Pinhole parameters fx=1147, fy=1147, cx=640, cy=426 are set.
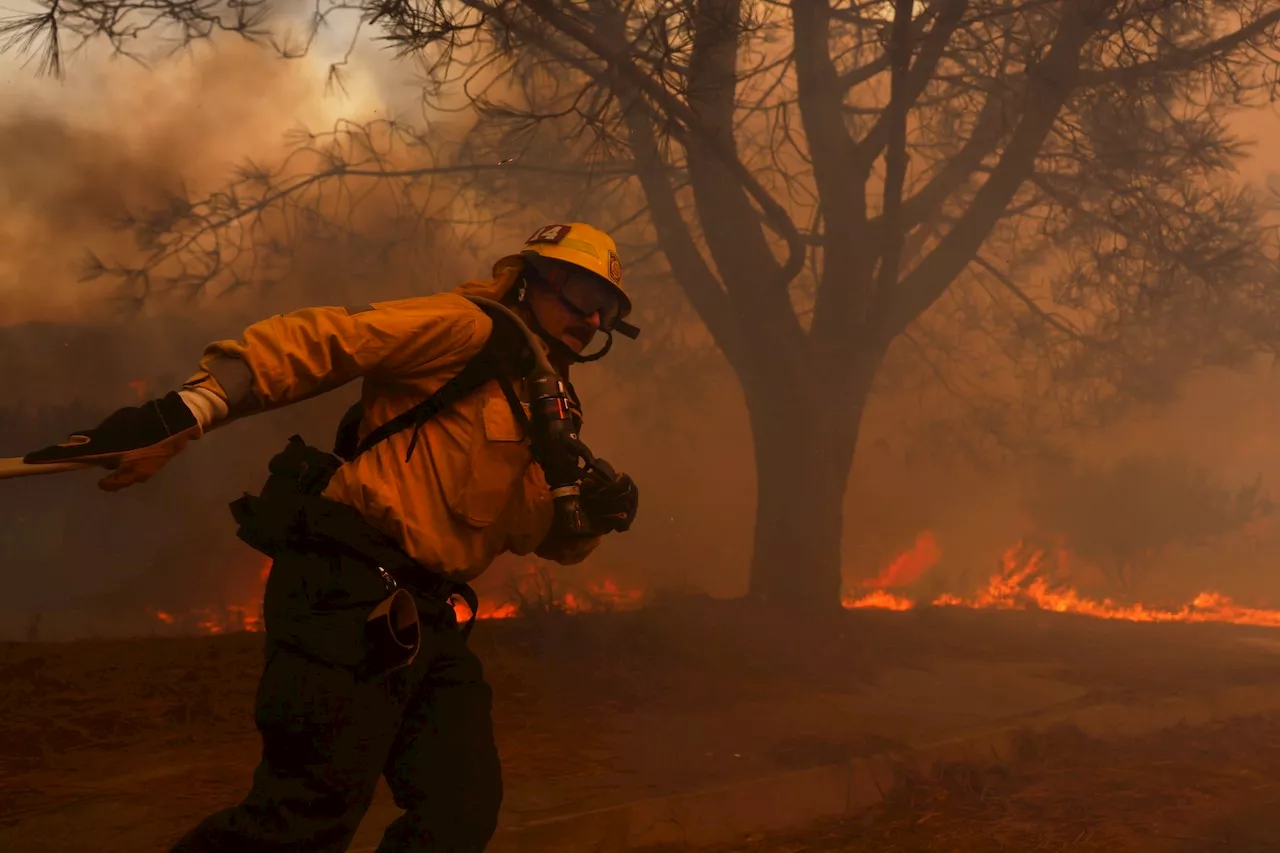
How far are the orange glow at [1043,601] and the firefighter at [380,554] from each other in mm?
11151

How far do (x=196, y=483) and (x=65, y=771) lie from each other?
720 cm

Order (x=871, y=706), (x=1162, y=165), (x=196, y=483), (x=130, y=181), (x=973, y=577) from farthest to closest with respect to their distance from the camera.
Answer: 1. (x=973, y=577)
2. (x=196, y=483)
3. (x=130, y=181)
4. (x=1162, y=165)
5. (x=871, y=706)

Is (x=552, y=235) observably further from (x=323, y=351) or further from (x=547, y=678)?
(x=547, y=678)

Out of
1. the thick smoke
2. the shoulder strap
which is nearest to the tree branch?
the thick smoke

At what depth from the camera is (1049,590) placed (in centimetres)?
1455

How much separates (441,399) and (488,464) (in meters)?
0.17

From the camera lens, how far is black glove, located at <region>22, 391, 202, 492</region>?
204 centimetres

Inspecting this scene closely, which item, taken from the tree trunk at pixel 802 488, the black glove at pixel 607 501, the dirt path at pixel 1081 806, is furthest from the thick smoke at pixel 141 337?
the black glove at pixel 607 501

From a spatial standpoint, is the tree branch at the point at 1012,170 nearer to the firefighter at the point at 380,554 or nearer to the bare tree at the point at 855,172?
the bare tree at the point at 855,172

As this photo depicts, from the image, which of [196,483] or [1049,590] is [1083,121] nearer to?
[1049,590]

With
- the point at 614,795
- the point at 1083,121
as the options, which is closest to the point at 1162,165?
the point at 1083,121

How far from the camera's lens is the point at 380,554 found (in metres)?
2.41

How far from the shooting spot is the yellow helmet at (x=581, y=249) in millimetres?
2684

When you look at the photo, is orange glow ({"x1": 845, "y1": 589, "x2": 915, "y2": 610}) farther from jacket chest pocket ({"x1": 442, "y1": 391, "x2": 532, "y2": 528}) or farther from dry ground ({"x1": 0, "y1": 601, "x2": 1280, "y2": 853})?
jacket chest pocket ({"x1": 442, "y1": 391, "x2": 532, "y2": 528})
